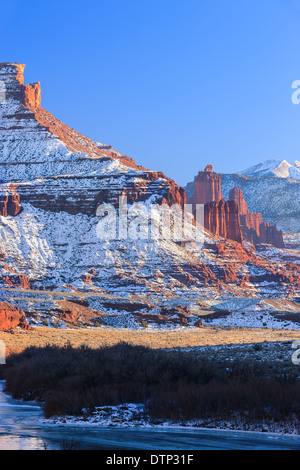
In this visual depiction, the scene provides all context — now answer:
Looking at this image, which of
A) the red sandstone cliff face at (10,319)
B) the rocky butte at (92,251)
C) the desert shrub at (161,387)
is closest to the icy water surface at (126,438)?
the desert shrub at (161,387)

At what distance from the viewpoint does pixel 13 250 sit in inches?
5630

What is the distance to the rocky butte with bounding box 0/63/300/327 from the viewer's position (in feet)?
404

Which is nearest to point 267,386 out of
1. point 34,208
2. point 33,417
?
point 33,417

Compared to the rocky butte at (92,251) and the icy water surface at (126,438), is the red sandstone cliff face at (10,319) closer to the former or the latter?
the rocky butte at (92,251)

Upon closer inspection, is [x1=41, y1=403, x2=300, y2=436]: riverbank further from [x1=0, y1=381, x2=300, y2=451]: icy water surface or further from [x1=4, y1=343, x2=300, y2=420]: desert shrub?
[x1=0, y1=381, x2=300, y2=451]: icy water surface

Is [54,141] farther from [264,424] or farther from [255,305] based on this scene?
[264,424]

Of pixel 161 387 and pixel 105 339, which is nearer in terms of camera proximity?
pixel 161 387

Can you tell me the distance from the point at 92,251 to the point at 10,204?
24282 mm

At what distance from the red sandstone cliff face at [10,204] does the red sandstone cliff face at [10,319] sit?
3182 inches

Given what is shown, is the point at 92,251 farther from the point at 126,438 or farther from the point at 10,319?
the point at 126,438

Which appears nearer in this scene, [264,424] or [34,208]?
[264,424]

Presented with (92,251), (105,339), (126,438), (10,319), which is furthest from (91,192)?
(126,438)

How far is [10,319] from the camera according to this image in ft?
245

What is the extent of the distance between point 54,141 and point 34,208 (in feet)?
110
